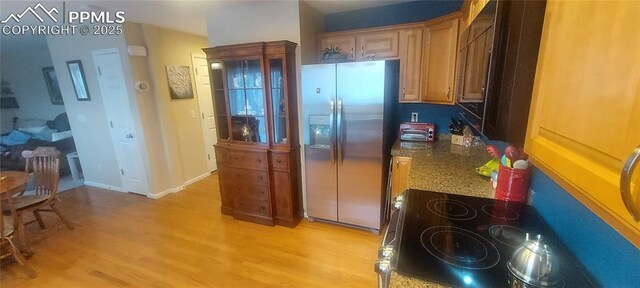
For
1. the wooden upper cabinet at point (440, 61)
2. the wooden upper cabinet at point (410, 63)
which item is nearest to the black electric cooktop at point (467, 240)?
the wooden upper cabinet at point (440, 61)

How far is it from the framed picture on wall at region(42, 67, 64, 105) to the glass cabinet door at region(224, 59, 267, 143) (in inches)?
175

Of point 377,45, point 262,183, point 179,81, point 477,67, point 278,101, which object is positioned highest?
point 377,45

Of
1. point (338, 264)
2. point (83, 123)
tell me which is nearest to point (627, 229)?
point (338, 264)

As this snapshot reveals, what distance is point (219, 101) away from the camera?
287 centimetres

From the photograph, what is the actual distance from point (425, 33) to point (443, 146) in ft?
3.65

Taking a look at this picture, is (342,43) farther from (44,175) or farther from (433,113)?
(44,175)

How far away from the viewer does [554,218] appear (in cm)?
99

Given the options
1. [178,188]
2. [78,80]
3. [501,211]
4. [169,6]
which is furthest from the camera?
[178,188]

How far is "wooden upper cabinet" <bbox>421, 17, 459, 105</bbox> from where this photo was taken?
2236mm

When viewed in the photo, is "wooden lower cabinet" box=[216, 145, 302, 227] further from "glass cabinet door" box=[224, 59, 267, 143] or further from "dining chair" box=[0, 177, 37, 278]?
"dining chair" box=[0, 177, 37, 278]

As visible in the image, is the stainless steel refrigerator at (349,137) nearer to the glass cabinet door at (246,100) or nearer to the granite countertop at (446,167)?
the granite countertop at (446,167)

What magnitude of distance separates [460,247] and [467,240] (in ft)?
0.22

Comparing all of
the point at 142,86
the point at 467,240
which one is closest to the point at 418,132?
the point at 467,240

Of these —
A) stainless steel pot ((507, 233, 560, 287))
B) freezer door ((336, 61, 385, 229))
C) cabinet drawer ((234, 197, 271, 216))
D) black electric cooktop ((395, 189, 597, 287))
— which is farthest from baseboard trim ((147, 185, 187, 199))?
stainless steel pot ((507, 233, 560, 287))
